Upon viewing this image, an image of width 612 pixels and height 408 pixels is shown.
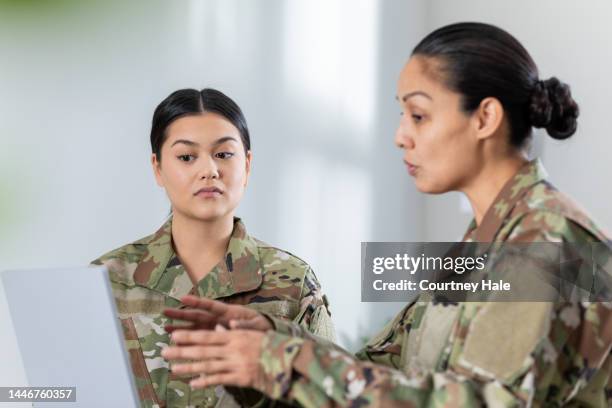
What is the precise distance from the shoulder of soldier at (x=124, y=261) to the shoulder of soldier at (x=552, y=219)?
945 mm

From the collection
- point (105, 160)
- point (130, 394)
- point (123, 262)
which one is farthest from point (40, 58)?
point (130, 394)

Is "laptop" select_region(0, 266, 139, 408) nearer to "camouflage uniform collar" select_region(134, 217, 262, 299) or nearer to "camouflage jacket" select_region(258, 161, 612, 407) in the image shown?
"camouflage jacket" select_region(258, 161, 612, 407)

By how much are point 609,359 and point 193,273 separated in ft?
3.15

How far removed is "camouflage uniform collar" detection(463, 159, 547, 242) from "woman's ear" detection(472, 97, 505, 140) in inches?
3.0

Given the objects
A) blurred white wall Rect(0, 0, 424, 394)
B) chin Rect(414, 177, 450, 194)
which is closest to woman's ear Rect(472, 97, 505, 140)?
chin Rect(414, 177, 450, 194)

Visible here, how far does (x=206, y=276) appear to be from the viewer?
6.05ft

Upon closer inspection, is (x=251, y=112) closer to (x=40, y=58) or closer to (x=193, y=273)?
(x=40, y=58)

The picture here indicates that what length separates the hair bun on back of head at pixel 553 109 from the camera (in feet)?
4.19

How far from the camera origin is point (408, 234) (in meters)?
3.96

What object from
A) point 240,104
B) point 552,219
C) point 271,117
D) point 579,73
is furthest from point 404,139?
point 579,73

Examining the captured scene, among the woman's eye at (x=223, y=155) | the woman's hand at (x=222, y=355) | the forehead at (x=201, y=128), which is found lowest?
the woman's hand at (x=222, y=355)

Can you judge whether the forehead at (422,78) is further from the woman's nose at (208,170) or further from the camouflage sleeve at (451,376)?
the woman's nose at (208,170)

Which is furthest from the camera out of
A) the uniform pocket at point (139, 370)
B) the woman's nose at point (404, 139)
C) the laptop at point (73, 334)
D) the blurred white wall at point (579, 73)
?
the blurred white wall at point (579, 73)

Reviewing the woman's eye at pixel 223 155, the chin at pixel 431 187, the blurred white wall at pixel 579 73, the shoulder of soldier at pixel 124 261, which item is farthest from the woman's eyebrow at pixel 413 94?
the blurred white wall at pixel 579 73
